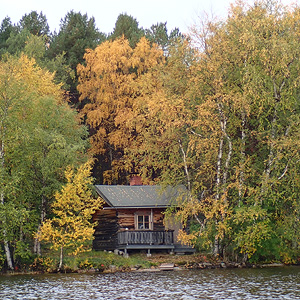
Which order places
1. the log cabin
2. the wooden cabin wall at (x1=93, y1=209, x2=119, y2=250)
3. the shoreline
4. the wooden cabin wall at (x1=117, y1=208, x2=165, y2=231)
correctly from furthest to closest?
1. the wooden cabin wall at (x1=93, y1=209, x2=119, y2=250)
2. the wooden cabin wall at (x1=117, y1=208, x2=165, y2=231)
3. the log cabin
4. the shoreline

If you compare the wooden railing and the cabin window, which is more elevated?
the cabin window

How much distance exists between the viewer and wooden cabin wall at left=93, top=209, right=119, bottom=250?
4672cm

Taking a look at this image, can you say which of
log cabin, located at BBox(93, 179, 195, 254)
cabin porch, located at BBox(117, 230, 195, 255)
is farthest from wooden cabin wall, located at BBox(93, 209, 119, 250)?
cabin porch, located at BBox(117, 230, 195, 255)

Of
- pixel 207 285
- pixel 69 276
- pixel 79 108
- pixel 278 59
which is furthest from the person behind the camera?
pixel 79 108

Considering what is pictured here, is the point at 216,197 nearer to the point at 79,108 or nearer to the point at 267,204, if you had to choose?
the point at 267,204

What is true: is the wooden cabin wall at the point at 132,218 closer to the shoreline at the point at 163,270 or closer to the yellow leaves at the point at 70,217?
the yellow leaves at the point at 70,217

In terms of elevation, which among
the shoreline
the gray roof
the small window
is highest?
the gray roof

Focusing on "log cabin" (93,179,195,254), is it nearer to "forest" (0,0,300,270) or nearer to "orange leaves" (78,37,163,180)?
"forest" (0,0,300,270)

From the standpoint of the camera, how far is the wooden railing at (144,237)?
4491 cm

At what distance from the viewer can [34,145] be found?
42.5m

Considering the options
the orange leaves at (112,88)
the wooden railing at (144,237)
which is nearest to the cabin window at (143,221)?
the wooden railing at (144,237)

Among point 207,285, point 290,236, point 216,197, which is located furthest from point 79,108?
point 207,285

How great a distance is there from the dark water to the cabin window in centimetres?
888

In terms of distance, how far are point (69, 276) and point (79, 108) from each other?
1320 inches
